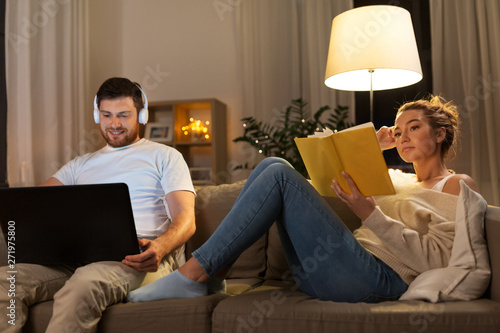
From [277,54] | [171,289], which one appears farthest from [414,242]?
[277,54]

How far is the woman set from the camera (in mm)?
1209

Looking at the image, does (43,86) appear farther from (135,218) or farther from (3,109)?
(135,218)

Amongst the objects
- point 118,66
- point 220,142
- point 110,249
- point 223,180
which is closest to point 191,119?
point 220,142

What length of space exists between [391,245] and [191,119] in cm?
282

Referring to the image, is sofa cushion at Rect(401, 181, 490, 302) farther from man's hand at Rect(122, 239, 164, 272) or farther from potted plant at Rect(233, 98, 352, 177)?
potted plant at Rect(233, 98, 352, 177)

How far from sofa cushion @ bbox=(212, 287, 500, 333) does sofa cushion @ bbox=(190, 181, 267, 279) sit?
0.52m

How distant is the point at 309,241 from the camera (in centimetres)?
124

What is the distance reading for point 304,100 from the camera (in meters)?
3.67

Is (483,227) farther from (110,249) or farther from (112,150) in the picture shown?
(112,150)

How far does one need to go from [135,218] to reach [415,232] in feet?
3.05

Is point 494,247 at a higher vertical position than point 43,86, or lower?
lower

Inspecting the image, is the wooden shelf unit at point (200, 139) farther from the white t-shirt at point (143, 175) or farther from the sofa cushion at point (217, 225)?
the white t-shirt at point (143, 175)

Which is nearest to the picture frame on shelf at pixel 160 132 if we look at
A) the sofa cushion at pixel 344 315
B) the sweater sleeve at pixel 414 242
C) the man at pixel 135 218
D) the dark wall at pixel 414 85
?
the dark wall at pixel 414 85

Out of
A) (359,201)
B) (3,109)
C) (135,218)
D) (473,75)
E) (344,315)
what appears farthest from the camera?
(473,75)
